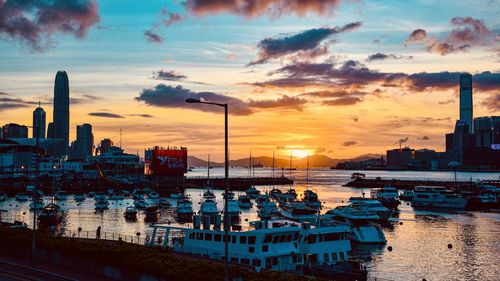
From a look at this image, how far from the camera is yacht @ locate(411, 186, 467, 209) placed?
151 meters

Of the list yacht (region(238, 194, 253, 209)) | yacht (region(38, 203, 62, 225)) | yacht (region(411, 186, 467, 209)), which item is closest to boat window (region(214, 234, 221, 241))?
yacht (region(38, 203, 62, 225))

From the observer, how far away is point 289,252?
51062 mm

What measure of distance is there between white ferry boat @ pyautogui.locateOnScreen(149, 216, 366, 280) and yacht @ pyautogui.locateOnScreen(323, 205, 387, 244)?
1035 inches

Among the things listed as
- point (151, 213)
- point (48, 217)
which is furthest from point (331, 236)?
point (151, 213)

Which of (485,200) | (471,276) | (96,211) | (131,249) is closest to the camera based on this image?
(131,249)

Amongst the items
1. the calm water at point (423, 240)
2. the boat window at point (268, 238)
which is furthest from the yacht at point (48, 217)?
the boat window at point (268, 238)

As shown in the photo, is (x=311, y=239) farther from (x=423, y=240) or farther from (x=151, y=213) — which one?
(x=151, y=213)

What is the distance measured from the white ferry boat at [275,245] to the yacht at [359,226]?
1035 inches

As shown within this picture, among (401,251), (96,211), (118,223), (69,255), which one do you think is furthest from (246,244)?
(96,211)

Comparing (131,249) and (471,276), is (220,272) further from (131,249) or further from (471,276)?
(471,276)

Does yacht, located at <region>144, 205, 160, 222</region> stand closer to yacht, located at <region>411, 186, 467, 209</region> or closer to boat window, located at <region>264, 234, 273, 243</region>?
boat window, located at <region>264, 234, 273, 243</region>

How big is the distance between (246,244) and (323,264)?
9353 mm

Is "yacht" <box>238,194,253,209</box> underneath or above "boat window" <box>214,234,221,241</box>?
underneath

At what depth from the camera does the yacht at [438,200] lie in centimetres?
15062
